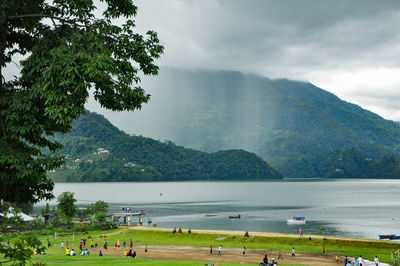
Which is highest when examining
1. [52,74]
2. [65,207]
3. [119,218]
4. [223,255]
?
[52,74]

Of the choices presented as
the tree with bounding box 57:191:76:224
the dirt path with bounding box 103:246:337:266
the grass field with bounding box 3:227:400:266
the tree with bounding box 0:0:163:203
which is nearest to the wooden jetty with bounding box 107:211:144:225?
the tree with bounding box 57:191:76:224

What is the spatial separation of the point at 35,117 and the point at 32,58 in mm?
1969

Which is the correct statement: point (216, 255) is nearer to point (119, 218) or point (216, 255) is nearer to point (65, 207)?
point (65, 207)

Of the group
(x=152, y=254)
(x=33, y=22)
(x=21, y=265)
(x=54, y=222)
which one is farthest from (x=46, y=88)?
(x=54, y=222)

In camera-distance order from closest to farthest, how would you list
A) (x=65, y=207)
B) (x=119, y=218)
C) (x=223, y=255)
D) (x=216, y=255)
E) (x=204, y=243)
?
(x=216, y=255)
(x=223, y=255)
(x=204, y=243)
(x=65, y=207)
(x=119, y=218)

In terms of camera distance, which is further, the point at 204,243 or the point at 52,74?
the point at 204,243

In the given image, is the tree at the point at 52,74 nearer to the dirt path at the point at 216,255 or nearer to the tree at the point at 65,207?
the dirt path at the point at 216,255

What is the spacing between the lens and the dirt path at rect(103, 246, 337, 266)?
50.2 metres

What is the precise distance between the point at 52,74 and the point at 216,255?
48004 millimetres

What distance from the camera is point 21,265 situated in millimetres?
12641

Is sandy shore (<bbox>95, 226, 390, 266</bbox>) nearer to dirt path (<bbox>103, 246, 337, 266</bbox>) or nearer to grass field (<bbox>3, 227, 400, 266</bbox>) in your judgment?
dirt path (<bbox>103, 246, 337, 266</bbox>)

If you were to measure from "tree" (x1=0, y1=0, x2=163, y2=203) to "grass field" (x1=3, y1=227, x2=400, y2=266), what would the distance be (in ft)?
106

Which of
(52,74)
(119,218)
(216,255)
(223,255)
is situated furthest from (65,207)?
(52,74)

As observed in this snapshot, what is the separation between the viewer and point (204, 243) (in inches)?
2677
